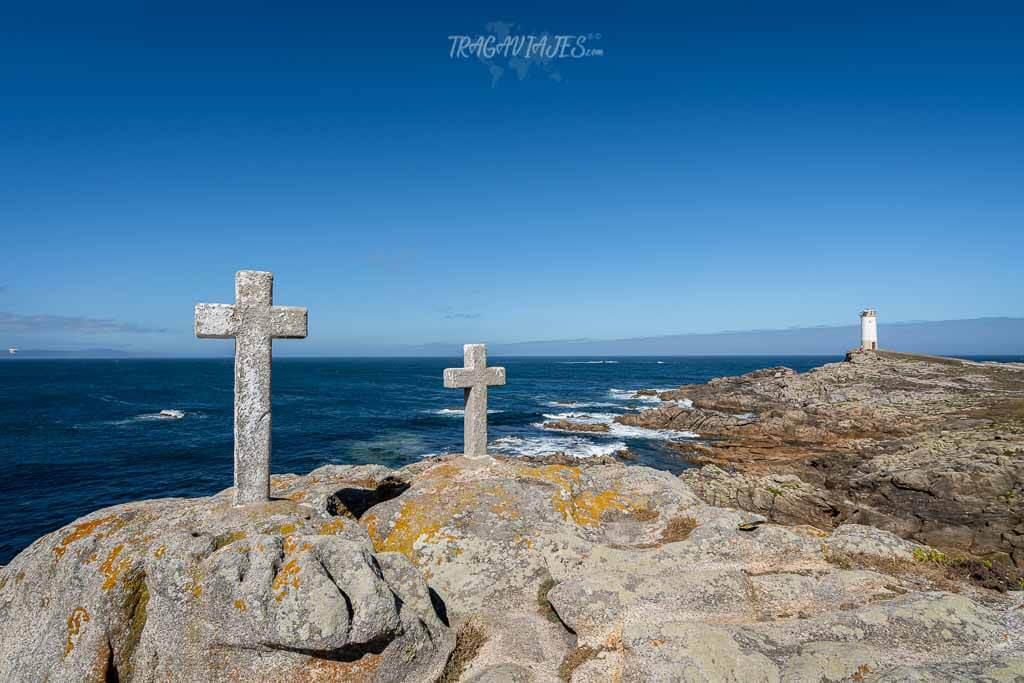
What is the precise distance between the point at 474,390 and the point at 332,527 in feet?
18.9

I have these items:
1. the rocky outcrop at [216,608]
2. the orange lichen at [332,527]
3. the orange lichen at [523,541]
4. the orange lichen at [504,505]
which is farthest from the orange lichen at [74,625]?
the orange lichen at [523,541]

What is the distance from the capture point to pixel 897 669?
18.5 feet

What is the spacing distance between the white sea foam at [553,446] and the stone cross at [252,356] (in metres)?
27.5

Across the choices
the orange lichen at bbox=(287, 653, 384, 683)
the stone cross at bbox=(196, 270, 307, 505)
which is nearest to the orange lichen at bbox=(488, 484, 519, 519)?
the orange lichen at bbox=(287, 653, 384, 683)

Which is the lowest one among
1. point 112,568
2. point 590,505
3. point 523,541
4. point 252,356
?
point 523,541

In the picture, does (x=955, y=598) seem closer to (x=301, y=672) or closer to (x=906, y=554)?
(x=906, y=554)

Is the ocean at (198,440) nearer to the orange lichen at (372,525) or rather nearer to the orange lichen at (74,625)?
the orange lichen at (74,625)

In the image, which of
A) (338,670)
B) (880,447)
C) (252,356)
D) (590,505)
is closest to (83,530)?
(252,356)

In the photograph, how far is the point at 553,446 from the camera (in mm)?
38844

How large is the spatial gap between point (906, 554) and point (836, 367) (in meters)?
60.1

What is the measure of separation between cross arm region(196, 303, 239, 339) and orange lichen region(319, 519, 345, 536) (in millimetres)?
3578

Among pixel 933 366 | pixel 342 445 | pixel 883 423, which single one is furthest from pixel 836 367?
pixel 342 445

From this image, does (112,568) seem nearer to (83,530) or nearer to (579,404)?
(83,530)

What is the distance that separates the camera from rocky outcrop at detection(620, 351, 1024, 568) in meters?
18.9
